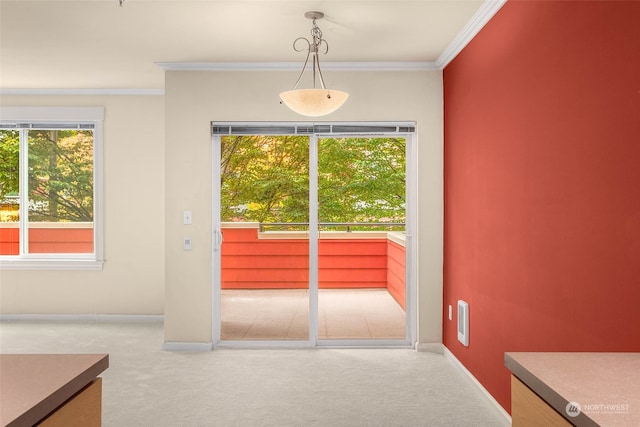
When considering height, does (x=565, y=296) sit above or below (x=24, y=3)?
below

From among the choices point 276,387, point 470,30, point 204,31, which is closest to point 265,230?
point 276,387

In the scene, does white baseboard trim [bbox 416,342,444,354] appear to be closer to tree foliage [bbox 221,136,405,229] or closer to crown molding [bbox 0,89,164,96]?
tree foliage [bbox 221,136,405,229]

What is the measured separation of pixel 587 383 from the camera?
1314mm

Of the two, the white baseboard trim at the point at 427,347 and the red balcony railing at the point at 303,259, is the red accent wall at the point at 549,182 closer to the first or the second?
the white baseboard trim at the point at 427,347

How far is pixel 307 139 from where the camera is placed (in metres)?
4.75

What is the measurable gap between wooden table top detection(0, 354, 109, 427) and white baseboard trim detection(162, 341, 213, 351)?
3213mm

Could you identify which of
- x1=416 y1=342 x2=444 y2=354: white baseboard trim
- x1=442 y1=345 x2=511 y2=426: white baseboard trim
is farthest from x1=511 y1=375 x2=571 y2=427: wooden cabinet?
x1=416 y1=342 x2=444 y2=354: white baseboard trim

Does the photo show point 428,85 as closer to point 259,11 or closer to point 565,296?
point 259,11

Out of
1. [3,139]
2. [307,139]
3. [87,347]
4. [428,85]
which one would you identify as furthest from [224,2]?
[3,139]

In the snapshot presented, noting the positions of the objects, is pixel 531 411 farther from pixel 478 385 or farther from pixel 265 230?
pixel 265 230

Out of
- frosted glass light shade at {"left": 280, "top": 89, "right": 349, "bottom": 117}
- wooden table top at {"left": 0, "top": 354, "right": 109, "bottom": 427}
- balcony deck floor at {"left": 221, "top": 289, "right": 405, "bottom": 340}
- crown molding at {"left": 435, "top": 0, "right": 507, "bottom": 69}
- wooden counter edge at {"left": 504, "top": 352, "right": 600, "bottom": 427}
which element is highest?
crown molding at {"left": 435, "top": 0, "right": 507, "bottom": 69}

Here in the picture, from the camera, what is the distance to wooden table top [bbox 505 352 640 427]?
113 centimetres

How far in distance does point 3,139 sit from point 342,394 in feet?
15.3

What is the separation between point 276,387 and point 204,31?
248 cm
